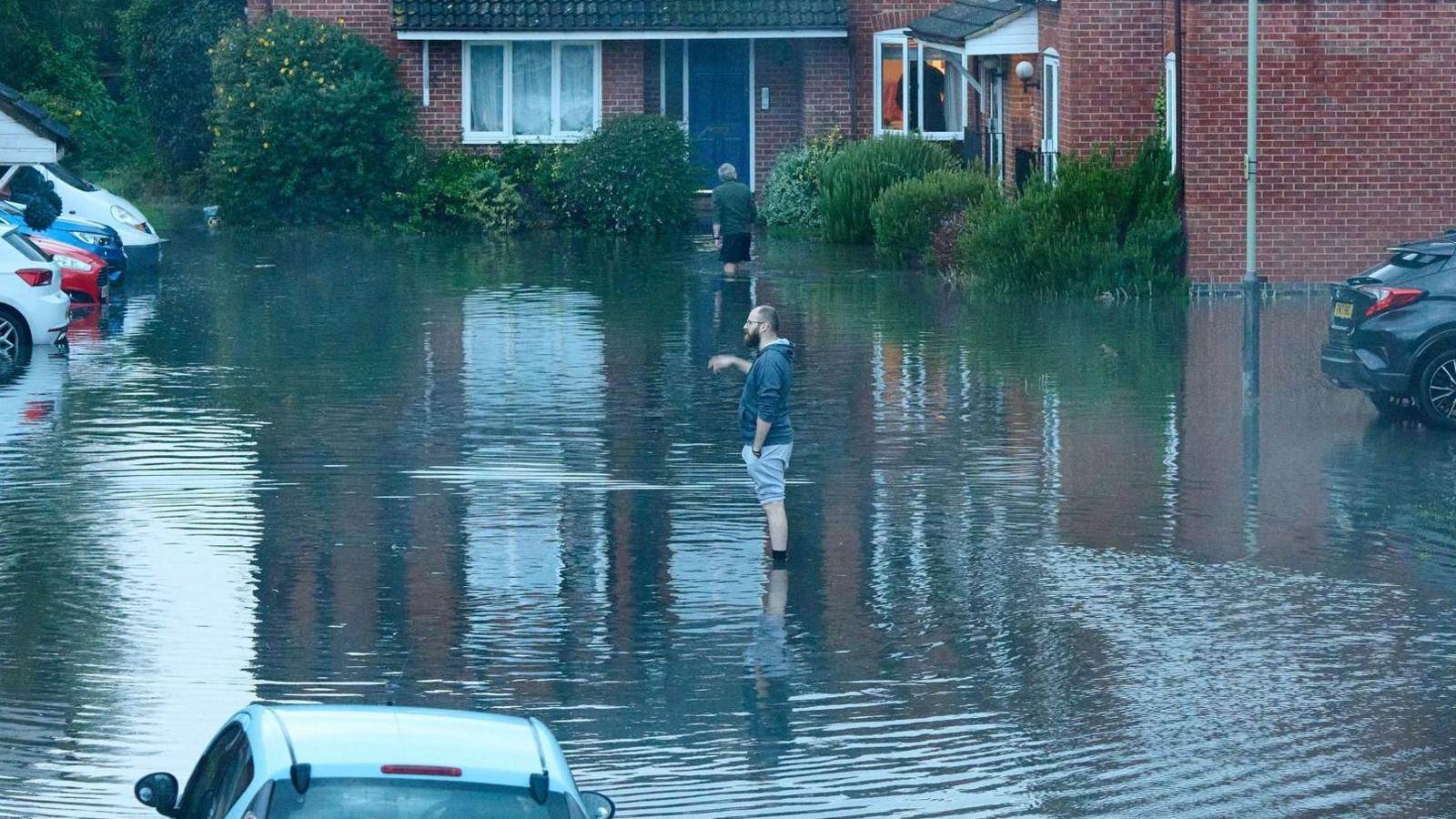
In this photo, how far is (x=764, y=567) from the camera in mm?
13375

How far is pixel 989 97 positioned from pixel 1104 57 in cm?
690

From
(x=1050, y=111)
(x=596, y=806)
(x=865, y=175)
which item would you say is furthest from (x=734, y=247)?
(x=596, y=806)

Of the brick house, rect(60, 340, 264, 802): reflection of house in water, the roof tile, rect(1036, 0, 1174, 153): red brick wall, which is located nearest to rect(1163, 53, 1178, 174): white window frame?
the brick house

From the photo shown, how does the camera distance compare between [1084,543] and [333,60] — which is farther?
[333,60]

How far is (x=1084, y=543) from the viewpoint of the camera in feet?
45.6

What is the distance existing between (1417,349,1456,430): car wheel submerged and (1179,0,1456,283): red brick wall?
797cm

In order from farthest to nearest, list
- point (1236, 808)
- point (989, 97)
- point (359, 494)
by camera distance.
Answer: point (989, 97)
point (359, 494)
point (1236, 808)

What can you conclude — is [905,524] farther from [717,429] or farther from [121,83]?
[121,83]

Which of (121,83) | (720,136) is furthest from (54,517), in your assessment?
(121,83)

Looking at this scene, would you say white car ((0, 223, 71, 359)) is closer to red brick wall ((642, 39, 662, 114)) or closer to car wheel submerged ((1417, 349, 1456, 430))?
car wheel submerged ((1417, 349, 1456, 430))

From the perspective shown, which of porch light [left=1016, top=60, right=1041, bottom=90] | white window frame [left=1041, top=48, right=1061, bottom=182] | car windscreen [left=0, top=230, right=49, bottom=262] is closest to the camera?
car windscreen [left=0, top=230, right=49, bottom=262]

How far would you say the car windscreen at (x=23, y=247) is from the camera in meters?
21.9

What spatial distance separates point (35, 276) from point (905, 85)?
16.3 m

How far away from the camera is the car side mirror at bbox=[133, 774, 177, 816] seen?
7.18 m
